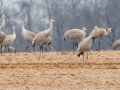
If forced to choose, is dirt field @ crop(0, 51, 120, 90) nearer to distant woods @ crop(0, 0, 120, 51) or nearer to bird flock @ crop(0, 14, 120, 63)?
bird flock @ crop(0, 14, 120, 63)

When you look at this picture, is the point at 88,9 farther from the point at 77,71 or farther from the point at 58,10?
the point at 77,71

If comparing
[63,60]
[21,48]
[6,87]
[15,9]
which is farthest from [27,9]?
[6,87]

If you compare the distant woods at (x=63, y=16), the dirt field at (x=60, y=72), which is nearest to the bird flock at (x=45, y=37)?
the dirt field at (x=60, y=72)

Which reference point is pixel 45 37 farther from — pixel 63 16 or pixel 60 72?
pixel 63 16

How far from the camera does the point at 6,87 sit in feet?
51.2

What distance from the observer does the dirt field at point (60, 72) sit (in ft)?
51.9

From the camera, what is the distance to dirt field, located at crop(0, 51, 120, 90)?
51.9 feet

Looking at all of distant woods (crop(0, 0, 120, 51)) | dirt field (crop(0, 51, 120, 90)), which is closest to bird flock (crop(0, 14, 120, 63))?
dirt field (crop(0, 51, 120, 90))

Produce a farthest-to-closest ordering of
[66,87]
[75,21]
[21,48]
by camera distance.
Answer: [75,21], [21,48], [66,87]

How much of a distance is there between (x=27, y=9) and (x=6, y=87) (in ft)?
229

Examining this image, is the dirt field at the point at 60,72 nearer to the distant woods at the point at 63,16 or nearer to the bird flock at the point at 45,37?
the bird flock at the point at 45,37

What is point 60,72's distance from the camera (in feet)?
60.3

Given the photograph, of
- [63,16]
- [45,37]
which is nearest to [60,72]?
[45,37]

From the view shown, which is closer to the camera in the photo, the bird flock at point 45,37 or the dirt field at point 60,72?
the dirt field at point 60,72
